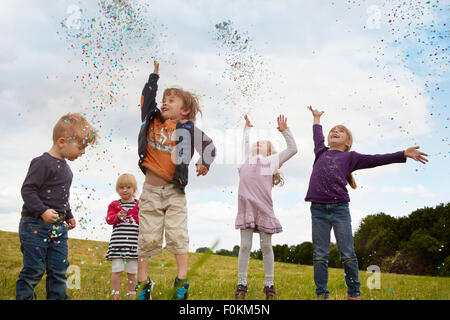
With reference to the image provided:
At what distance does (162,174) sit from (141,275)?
1.10m

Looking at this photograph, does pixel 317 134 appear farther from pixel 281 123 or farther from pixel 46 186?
pixel 46 186

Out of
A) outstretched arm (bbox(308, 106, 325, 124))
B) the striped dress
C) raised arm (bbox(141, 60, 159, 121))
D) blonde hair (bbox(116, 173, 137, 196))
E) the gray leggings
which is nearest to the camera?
raised arm (bbox(141, 60, 159, 121))

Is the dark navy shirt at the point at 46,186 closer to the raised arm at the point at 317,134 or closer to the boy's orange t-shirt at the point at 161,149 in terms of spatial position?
the boy's orange t-shirt at the point at 161,149

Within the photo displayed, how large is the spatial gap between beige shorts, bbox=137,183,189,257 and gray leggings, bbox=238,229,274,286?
1.25 meters

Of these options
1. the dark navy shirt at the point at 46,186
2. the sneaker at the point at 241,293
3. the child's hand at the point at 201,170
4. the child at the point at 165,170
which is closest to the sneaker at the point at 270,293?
the sneaker at the point at 241,293

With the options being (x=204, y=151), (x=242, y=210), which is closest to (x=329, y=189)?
(x=242, y=210)

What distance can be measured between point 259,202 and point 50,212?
2.63m

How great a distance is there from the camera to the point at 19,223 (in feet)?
13.2

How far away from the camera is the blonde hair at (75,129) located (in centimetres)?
430

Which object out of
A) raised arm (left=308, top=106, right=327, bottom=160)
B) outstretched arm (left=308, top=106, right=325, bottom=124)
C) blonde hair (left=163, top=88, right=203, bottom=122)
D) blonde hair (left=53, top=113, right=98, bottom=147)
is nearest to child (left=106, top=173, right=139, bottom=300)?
blonde hair (left=53, top=113, right=98, bottom=147)

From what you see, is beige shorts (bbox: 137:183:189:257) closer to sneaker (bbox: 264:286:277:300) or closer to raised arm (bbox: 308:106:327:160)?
sneaker (bbox: 264:286:277:300)

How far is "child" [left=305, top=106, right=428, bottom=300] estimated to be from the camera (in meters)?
4.81

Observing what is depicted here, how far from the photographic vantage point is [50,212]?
12.9ft
